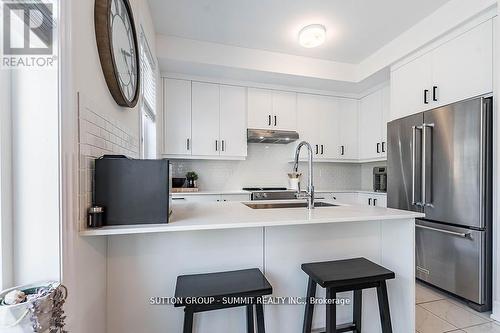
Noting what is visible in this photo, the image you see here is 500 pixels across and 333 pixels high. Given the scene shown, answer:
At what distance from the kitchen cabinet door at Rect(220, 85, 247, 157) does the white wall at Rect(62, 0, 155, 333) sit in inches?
91.4

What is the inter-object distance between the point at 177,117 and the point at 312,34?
76.7 inches

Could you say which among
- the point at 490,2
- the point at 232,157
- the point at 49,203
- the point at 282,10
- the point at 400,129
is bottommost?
the point at 49,203

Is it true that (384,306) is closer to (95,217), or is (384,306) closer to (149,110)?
(95,217)

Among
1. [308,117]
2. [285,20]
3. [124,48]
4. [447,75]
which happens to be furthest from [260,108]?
[124,48]

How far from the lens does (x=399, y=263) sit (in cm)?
162

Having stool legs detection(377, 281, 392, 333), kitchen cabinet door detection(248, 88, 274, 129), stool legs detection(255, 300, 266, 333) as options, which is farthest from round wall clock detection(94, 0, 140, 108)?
kitchen cabinet door detection(248, 88, 274, 129)

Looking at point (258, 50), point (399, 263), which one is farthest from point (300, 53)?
point (399, 263)

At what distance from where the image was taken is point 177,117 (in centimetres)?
340

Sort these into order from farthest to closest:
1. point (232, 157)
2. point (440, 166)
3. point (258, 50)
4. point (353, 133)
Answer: point (353, 133), point (232, 157), point (258, 50), point (440, 166)

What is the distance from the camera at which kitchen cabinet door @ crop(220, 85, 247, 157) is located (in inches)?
141

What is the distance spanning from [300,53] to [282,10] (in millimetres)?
934

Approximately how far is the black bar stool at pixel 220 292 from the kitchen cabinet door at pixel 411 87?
2.61 metres

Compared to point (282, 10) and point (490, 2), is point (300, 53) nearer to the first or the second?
point (282, 10)

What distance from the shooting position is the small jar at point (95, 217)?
1.01 meters
